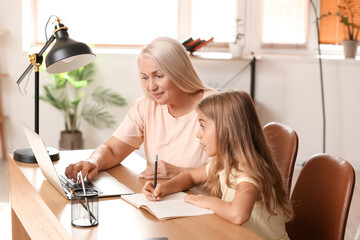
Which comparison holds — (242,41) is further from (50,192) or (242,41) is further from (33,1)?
(50,192)

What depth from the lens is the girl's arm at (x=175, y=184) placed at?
72.6 inches

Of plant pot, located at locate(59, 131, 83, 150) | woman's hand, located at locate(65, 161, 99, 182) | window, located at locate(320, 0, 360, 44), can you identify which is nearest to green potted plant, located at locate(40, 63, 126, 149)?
plant pot, located at locate(59, 131, 83, 150)

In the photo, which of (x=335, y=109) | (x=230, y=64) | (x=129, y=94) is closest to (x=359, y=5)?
(x=335, y=109)

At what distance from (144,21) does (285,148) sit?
323 cm

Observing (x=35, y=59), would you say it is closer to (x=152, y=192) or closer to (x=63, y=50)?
(x=63, y=50)

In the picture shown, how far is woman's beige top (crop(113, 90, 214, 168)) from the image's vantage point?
2412mm

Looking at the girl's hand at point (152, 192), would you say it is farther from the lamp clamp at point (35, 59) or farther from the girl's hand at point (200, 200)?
the lamp clamp at point (35, 59)

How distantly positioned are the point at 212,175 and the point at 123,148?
618 mm

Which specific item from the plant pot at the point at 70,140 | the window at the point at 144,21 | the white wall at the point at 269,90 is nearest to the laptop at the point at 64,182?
the plant pot at the point at 70,140

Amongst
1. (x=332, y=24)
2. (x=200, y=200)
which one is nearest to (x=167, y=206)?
(x=200, y=200)

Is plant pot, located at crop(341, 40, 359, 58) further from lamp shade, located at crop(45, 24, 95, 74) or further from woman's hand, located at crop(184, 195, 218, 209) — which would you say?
woman's hand, located at crop(184, 195, 218, 209)

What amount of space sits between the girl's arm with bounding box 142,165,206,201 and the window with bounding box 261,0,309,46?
3.55 m

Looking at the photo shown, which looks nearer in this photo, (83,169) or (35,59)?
(83,169)

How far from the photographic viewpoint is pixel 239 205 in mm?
1619
